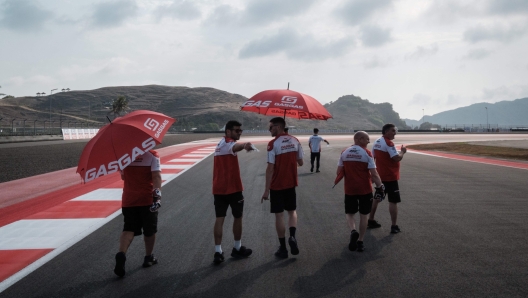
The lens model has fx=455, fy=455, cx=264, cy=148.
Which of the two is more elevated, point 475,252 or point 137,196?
point 137,196

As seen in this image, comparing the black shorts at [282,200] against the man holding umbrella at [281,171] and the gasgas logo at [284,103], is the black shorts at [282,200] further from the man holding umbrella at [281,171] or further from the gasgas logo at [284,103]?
the gasgas logo at [284,103]

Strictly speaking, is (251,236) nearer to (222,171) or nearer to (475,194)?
(222,171)

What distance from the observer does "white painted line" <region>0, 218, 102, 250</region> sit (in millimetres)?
6526

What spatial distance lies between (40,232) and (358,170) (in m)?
5.08

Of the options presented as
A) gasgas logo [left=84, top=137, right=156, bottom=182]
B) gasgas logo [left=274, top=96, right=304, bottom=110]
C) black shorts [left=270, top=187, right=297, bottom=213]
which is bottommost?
black shorts [left=270, top=187, right=297, bottom=213]

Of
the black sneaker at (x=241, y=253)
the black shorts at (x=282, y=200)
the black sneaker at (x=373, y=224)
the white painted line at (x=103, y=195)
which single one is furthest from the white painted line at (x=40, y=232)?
the black sneaker at (x=373, y=224)

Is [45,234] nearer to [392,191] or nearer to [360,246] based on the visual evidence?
[360,246]

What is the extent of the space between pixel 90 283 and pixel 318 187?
8199mm

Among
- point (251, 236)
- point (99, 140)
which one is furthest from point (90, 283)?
point (251, 236)

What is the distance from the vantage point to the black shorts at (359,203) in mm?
6273

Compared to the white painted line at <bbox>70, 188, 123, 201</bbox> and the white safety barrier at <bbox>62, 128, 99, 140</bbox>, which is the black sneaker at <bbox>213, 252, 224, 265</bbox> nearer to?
the white painted line at <bbox>70, 188, 123, 201</bbox>

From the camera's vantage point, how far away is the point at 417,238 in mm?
6613

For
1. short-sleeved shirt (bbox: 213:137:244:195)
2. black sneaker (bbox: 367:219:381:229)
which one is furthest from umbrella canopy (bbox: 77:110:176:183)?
black sneaker (bbox: 367:219:381:229)

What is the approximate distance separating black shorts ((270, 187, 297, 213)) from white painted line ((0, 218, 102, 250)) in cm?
315
